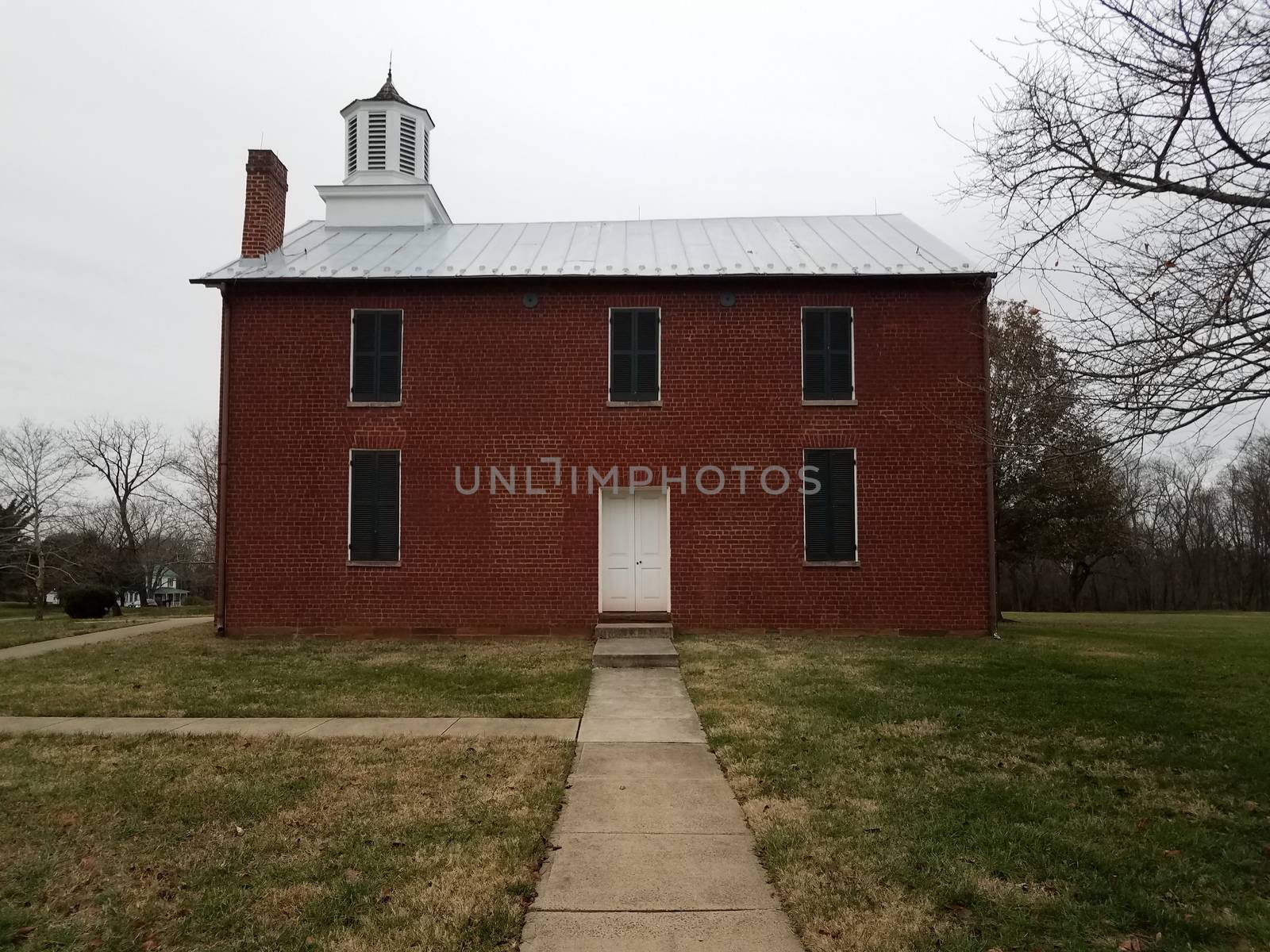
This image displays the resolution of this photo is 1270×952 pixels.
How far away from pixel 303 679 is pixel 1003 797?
7.75 meters

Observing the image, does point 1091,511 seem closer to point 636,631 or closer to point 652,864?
point 636,631

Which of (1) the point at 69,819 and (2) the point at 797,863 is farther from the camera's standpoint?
(1) the point at 69,819

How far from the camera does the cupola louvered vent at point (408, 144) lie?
18297mm

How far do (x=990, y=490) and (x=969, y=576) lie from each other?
4.74ft

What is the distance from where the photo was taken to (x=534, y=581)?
14055 millimetres

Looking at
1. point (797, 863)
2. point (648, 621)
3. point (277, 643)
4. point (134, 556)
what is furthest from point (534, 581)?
point (134, 556)

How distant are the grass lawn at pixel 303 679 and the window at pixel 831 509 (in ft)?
13.5

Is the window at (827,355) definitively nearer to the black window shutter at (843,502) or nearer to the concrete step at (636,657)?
the black window shutter at (843,502)

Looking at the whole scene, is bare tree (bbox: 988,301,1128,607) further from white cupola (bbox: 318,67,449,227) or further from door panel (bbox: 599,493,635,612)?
white cupola (bbox: 318,67,449,227)

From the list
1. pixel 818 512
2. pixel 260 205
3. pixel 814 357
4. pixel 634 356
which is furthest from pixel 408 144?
pixel 818 512

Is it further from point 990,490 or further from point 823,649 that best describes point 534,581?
point 990,490

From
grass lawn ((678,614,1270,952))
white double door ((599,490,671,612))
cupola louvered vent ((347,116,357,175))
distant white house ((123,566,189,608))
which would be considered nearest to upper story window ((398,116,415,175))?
cupola louvered vent ((347,116,357,175))

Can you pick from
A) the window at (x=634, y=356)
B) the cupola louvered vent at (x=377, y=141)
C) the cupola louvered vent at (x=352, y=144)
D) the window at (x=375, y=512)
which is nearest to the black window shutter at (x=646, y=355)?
the window at (x=634, y=356)

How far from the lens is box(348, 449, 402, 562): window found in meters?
14.2
